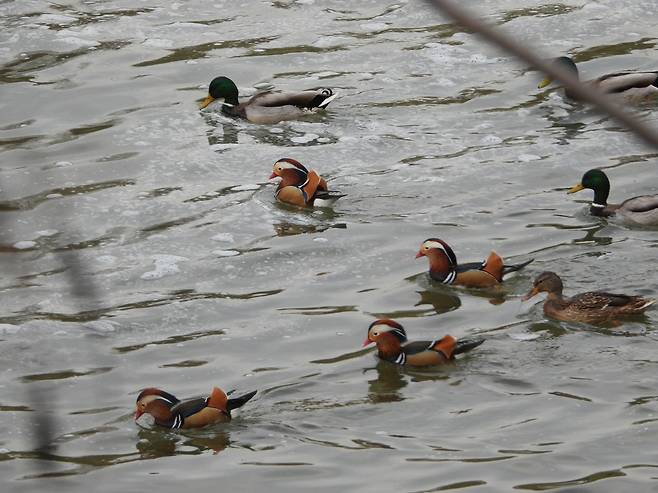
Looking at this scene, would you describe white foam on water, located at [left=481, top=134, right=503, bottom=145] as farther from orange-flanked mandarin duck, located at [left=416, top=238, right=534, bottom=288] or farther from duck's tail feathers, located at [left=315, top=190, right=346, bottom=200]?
orange-flanked mandarin duck, located at [left=416, top=238, right=534, bottom=288]

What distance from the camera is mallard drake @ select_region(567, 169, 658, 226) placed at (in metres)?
10.1

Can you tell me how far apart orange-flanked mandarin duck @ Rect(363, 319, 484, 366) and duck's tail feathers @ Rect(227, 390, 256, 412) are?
39.2 inches

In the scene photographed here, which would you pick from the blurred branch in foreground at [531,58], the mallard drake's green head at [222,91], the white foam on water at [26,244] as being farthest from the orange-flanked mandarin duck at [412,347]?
the blurred branch in foreground at [531,58]

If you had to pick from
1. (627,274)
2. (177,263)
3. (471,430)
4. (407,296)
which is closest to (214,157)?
(177,263)

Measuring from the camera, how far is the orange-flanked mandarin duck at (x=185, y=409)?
7.22 metres

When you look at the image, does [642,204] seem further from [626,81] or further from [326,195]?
[626,81]

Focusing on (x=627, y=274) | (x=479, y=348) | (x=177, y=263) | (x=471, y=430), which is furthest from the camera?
(x=177, y=263)

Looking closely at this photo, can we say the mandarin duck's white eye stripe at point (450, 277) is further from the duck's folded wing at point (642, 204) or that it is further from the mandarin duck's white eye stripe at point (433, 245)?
the duck's folded wing at point (642, 204)

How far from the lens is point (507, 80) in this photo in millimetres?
13766

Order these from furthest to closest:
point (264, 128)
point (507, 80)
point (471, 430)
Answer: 1. point (507, 80)
2. point (264, 128)
3. point (471, 430)

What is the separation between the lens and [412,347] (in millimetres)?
7996

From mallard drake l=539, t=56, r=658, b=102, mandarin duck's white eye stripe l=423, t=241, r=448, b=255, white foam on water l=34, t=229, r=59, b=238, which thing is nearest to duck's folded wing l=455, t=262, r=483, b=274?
Answer: mandarin duck's white eye stripe l=423, t=241, r=448, b=255

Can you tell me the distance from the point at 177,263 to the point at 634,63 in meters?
6.57

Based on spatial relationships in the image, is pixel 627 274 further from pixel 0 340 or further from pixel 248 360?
pixel 0 340
